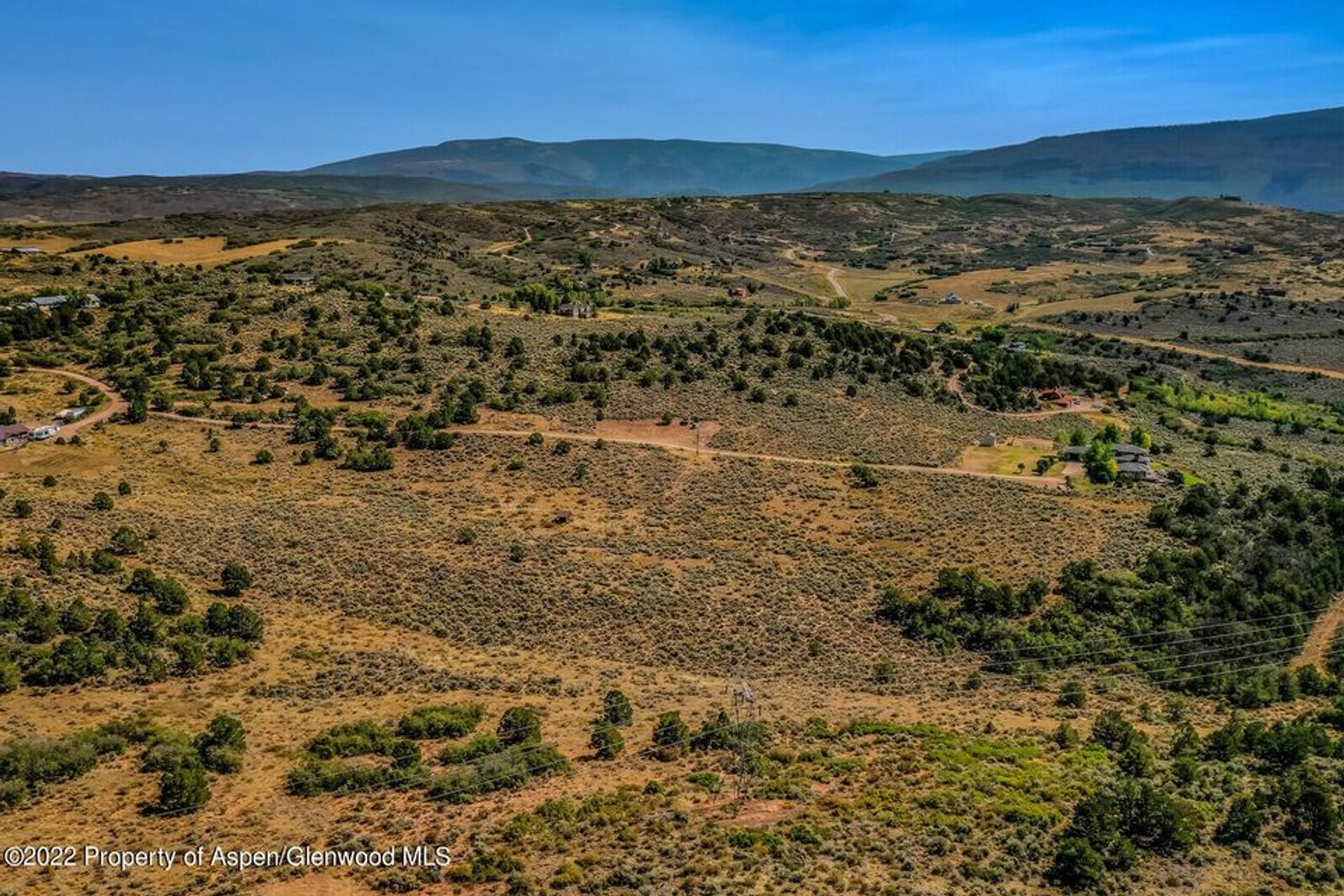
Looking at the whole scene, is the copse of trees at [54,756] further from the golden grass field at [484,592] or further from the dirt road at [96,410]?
the dirt road at [96,410]

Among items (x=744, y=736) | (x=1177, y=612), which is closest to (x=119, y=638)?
(x=744, y=736)

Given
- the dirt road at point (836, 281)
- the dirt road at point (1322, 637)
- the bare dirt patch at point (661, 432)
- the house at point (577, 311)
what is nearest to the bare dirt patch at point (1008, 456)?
the dirt road at point (1322, 637)

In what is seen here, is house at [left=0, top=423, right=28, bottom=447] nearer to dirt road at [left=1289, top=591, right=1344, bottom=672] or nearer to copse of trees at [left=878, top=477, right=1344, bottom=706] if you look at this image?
copse of trees at [left=878, top=477, right=1344, bottom=706]

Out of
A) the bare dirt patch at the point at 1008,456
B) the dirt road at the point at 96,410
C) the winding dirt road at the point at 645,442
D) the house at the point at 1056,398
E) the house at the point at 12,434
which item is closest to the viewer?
the house at the point at 12,434

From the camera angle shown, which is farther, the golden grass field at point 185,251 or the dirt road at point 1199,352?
the golden grass field at point 185,251

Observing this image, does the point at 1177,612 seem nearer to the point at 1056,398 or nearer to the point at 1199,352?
the point at 1056,398

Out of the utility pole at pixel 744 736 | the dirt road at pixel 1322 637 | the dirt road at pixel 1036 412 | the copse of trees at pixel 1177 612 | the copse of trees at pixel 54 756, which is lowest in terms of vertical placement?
the dirt road at pixel 1322 637

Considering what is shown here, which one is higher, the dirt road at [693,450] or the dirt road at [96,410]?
the dirt road at [96,410]

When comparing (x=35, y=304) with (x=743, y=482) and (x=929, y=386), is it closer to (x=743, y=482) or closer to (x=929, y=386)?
(x=743, y=482)

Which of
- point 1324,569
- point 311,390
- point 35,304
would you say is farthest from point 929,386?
point 35,304
